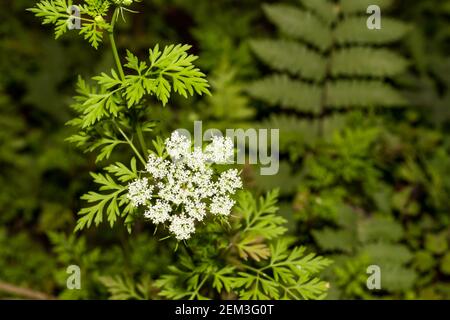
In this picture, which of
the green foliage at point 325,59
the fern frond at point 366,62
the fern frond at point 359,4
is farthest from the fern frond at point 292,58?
the fern frond at point 359,4

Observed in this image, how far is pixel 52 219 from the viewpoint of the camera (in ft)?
13.5

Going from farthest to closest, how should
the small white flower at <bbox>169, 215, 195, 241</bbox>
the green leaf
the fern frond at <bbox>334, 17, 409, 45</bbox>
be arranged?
the fern frond at <bbox>334, 17, 409, 45</bbox> < the green leaf < the small white flower at <bbox>169, 215, 195, 241</bbox>

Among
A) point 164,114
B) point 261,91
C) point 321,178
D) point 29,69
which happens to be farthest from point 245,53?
point 29,69

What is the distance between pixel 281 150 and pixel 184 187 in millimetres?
1980

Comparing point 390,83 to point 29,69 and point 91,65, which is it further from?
point 29,69

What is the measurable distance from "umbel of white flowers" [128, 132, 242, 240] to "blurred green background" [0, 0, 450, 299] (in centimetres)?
133

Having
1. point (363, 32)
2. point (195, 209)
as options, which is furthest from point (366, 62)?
point (195, 209)

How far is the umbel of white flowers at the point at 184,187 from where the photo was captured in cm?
195

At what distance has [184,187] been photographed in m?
2.03

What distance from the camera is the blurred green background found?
3.49 m

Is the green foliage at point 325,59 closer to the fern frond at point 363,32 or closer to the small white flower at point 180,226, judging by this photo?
the fern frond at point 363,32

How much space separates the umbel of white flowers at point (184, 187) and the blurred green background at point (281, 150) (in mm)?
1327
